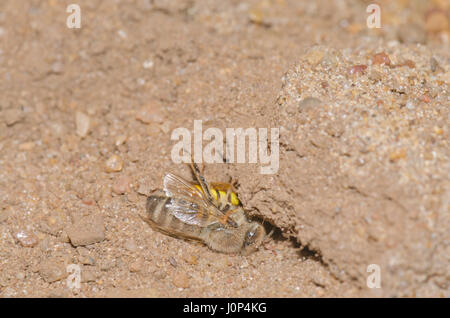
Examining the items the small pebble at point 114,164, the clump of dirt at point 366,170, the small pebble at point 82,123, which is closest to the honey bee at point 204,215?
the clump of dirt at point 366,170

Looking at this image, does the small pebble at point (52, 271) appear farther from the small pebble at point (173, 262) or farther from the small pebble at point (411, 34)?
the small pebble at point (411, 34)

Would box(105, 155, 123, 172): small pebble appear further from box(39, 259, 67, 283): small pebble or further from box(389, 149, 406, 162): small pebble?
box(389, 149, 406, 162): small pebble

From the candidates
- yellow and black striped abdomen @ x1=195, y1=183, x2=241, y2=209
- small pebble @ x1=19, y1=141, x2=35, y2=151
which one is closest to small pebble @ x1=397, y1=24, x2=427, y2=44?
yellow and black striped abdomen @ x1=195, y1=183, x2=241, y2=209

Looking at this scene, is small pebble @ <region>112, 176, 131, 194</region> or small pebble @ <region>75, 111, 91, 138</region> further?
small pebble @ <region>75, 111, 91, 138</region>

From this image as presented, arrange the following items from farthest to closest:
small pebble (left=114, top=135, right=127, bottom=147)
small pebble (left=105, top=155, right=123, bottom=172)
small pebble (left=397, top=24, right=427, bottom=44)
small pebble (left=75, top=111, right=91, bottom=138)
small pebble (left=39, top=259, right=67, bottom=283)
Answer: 1. small pebble (left=397, top=24, right=427, bottom=44)
2. small pebble (left=75, top=111, right=91, bottom=138)
3. small pebble (left=114, top=135, right=127, bottom=147)
4. small pebble (left=105, top=155, right=123, bottom=172)
5. small pebble (left=39, top=259, right=67, bottom=283)

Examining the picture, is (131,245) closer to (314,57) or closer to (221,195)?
(221,195)
